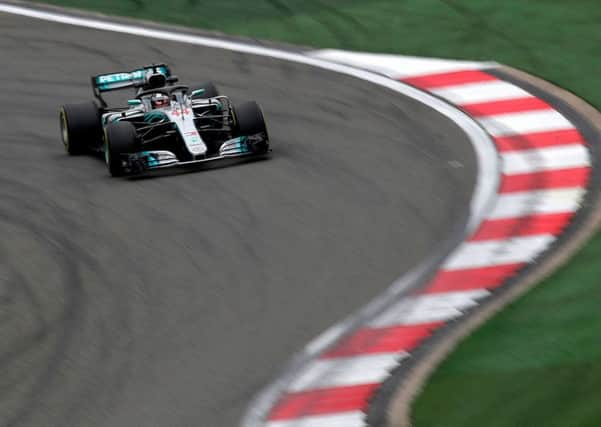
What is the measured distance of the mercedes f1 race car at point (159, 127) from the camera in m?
12.7

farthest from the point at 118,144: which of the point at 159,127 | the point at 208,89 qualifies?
the point at 208,89

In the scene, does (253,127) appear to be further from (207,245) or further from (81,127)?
(207,245)

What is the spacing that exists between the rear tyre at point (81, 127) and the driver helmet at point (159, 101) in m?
0.67

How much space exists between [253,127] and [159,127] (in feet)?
3.04

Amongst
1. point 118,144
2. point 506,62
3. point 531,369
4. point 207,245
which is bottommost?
point 207,245

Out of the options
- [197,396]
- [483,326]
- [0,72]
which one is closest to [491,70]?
[0,72]

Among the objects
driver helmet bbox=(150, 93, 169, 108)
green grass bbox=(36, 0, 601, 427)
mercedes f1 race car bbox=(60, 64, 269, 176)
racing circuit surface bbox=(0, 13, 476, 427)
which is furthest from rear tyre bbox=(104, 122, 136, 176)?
green grass bbox=(36, 0, 601, 427)

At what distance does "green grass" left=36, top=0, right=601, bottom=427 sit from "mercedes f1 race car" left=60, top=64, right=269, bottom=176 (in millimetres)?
3621

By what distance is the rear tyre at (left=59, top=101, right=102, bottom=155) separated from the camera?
1348cm

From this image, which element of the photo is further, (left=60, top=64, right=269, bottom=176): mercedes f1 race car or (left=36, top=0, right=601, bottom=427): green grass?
(left=60, top=64, right=269, bottom=176): mercedes f1 race car

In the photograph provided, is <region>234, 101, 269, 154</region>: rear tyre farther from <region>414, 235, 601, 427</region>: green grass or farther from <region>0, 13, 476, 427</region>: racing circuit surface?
<region>414, 235, 601, 427</region>: green grass

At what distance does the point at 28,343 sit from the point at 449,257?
10.8 ft

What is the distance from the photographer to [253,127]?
13.0 metres

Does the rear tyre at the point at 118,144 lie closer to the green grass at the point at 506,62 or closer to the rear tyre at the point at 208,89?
the rear tyre at the point at 208,89
